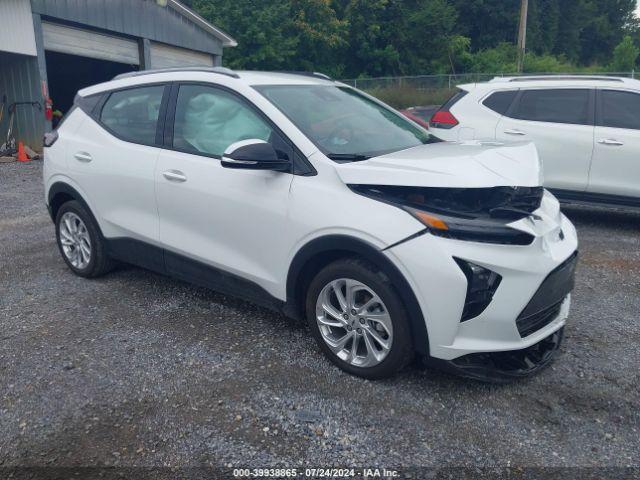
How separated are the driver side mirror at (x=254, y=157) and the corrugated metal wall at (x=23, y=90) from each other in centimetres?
1189

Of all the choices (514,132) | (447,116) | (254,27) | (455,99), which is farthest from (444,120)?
(254,27)

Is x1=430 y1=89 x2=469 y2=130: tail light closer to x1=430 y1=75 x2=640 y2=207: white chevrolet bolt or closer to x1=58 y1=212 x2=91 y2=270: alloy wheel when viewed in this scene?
x1=430 y1=75 x2=640 y2=207: white chevrolet bolt

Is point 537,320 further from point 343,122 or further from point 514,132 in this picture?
point 514,132

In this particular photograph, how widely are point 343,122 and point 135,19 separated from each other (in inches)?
547

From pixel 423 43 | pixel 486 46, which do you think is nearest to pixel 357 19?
pixel 423 43

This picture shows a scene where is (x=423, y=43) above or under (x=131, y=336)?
above

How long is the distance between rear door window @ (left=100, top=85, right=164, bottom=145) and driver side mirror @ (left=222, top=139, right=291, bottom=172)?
1105 millimetres

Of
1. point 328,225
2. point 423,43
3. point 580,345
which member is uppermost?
point 423,43

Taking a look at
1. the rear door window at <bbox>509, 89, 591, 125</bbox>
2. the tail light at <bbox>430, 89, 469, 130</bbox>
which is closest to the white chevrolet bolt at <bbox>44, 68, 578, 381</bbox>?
the tail light at <bbox>430, 89, 469, 130</bbox>

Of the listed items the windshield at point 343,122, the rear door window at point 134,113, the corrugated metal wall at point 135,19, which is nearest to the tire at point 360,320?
the windshield at point 343,122

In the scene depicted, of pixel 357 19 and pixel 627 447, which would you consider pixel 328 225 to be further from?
pixel 357 19

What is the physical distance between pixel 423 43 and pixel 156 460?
41018 millimetres

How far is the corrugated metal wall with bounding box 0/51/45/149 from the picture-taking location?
13.3m

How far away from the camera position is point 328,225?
10.5ft
